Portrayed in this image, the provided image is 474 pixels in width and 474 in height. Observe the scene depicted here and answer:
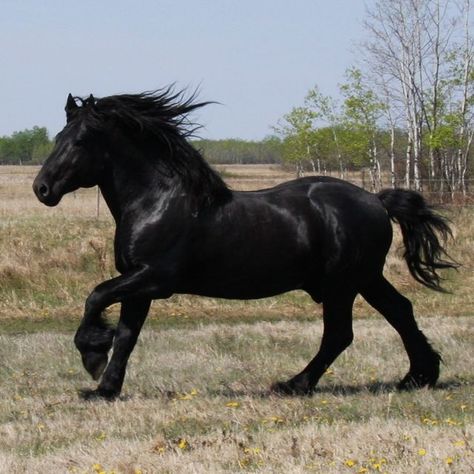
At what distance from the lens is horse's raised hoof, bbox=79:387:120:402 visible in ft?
28.2

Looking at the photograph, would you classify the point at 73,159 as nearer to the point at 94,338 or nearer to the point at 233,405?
the point at 94,338

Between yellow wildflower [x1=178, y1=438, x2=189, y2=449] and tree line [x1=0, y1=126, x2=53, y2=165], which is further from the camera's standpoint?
tree line [x1=0, y1=126, x2=53, y2=165]

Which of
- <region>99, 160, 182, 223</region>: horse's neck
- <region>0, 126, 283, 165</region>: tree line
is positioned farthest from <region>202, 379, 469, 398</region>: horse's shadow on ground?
<region>0, 126, 283, 165</region>: tree line

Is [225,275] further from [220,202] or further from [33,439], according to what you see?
[33,439]

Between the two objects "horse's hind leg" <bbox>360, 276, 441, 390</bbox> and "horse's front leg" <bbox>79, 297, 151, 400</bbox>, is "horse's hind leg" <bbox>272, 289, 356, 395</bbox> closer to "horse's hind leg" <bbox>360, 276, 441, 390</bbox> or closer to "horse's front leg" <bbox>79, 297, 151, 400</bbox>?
"horse's hind leg" <bbox>360, 276, 441, 390</bbox>

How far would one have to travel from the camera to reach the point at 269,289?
8992 millimetres

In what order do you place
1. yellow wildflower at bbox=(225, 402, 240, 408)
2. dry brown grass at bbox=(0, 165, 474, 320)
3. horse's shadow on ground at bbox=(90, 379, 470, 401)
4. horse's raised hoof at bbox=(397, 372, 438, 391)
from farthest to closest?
dry brown grass at bbox=(0, 165, 474, 320) → horse's raised hoof at bbox=(397, 372, 438, 391) → horse's shadow on ground at bbox=(90, 379, 470, 401) → yellow wildflower at bbox=(225, 402, 240, 408)

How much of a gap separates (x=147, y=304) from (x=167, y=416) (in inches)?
50.9

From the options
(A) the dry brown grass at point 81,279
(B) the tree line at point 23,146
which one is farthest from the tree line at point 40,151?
(A) the dry brown grass at point 81,279

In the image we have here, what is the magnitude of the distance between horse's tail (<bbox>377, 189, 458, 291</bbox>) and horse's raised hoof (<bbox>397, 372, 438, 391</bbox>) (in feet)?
2.94

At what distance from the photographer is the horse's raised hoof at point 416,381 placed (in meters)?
9.32

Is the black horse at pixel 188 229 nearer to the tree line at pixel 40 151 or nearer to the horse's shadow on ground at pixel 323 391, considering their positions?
the horse's shadow on ground at pixel 323 391

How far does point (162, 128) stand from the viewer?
889 centimetres

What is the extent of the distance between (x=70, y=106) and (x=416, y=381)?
11.9 feet
